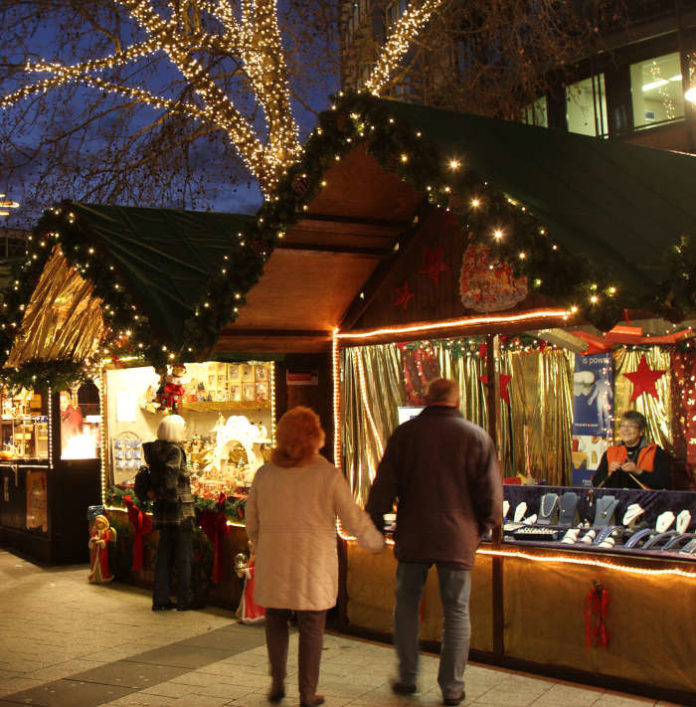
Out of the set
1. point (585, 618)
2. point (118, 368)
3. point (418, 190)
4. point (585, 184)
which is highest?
point (585, 184)

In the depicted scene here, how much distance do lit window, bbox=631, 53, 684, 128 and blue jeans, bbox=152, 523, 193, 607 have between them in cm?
1329

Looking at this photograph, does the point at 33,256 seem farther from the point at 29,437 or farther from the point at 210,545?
the point at 29,437

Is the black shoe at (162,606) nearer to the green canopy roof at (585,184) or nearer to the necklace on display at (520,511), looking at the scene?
the necklace on display at (520,511)

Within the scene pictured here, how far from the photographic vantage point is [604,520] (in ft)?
23.6

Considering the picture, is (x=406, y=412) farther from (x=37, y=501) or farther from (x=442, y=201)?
(x=37, y=501)

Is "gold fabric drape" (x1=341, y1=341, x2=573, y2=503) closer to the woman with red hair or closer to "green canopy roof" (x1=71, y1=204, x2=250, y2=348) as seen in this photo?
"green canopy roof" (x1=71, y1=204, x2=250, y2=348)

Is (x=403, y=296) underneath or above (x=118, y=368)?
above

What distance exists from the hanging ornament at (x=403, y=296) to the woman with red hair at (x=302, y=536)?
2252mm

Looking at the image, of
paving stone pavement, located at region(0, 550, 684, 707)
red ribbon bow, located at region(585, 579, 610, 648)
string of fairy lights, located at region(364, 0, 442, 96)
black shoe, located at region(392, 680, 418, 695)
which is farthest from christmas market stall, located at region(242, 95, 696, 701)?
string of fairy lights, located at region(364, 0, 442, 96)

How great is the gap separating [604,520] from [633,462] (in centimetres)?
83

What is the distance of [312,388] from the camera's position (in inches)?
332

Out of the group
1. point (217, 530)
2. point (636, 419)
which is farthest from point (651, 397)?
point (217, 530)

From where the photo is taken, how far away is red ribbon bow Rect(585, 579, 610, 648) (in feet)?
19.1

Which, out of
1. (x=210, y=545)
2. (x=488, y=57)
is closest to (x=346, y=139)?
(x=210, y=545)
